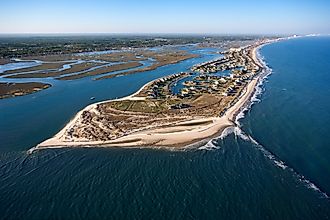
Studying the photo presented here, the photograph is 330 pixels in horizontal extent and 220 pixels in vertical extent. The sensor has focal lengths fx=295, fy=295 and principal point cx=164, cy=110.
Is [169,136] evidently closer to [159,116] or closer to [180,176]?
[159,116]

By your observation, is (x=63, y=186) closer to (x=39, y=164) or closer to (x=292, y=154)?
(x=39, y=164)

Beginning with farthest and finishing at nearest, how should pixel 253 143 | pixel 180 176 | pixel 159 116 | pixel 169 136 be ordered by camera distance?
pixel 159 116, pixel 169 136, pixel 253 143, pixel 180 176

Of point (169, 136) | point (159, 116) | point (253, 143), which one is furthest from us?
point (159, 116)

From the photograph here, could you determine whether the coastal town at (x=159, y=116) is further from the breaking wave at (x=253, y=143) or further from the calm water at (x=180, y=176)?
the calm water at (x=180, y=176)

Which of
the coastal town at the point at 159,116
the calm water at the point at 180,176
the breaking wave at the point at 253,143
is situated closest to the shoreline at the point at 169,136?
the coastal town at the point at 159,116

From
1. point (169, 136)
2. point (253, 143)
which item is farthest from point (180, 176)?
point (253, 143)
